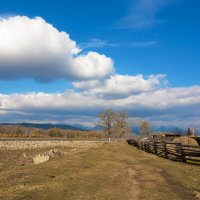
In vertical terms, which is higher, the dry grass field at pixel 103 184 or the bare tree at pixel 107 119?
the bare tree at pixel 107 119

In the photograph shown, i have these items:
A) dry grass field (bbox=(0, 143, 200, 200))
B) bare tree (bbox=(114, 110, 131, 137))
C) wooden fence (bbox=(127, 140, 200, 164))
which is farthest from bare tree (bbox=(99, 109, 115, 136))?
dry grass field (bbox=(0, 143, 200, 200))

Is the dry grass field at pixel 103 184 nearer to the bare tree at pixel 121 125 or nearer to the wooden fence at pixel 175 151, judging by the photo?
the wooden fence at pixel 175 151

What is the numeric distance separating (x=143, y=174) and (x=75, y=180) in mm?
4200

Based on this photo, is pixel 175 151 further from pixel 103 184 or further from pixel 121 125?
pixel 121 125

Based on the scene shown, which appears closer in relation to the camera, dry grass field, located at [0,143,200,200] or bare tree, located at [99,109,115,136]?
dry grass field, located at [0,143,200,200]

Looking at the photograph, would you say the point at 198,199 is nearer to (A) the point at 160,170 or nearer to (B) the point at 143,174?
(B) the point at 143,174

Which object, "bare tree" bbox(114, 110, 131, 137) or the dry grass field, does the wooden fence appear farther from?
"bare tree" bbox(114, 110, 131, 137)

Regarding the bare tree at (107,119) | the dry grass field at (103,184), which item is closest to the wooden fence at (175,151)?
the dry grass field at (103,184)

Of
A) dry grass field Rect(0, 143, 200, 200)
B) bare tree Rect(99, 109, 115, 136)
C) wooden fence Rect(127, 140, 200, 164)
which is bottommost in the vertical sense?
dry grass field Rect(0, 143, 200, 200)

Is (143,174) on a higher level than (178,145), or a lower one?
lower

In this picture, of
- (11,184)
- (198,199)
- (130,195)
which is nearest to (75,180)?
(11,184)

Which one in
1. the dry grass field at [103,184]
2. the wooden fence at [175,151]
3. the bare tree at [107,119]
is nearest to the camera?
the dry grass field at [103,184]

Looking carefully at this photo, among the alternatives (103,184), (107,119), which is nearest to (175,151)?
(103,184)

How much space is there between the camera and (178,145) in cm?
2889
